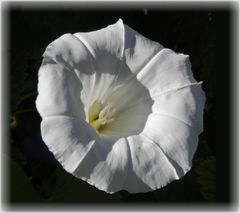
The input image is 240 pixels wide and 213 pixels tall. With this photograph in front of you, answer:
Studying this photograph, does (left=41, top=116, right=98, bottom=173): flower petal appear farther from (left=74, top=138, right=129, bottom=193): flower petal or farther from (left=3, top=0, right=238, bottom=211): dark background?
(left=3, top=0, right=238, bottom=211): dark background

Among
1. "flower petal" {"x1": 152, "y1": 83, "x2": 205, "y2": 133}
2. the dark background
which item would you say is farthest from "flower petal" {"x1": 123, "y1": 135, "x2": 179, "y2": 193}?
the dark background

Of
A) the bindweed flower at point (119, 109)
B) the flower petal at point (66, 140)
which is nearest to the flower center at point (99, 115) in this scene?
the bindweed flower at point (119, 109)

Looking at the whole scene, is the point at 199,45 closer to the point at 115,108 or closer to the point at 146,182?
the point at 115,108

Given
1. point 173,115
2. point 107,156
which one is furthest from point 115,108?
point 107,156

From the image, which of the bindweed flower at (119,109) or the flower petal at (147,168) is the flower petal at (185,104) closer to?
the bindweed flower at (119,109)

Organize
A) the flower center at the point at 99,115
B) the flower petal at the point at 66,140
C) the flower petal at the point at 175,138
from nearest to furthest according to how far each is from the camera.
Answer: the flower petal at the point at 66,140
the flower petal at the point at 175,138
the flower center at the point at 99,115

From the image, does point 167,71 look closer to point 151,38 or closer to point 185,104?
point 185,104
